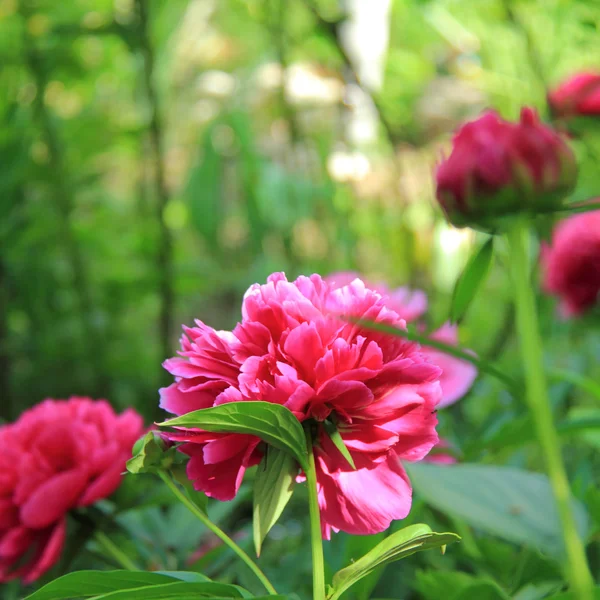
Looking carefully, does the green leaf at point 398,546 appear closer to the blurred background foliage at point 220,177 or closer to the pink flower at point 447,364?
the pink flower at point 447,364

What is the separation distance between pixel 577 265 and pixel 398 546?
51 centimetres

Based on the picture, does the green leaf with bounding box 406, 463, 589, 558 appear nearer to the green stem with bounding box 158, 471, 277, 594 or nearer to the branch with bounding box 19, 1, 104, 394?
the green stem with bounding box 158, 471, 277, 594

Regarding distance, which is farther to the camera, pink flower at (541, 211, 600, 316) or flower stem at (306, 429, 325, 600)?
pink flower at (541, 211, 600, 316)

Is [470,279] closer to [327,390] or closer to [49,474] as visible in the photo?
[327,390]

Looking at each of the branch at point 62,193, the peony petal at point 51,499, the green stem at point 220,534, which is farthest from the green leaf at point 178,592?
the branch at point 62,193

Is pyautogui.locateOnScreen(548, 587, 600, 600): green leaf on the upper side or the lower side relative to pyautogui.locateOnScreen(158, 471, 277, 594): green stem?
lower

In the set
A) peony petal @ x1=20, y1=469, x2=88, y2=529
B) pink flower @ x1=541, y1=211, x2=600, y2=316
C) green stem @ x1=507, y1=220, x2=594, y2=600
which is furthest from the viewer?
pink flower @ x1=541, y1=211, x2=600, y2=316

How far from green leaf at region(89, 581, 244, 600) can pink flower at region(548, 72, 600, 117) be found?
1.40 feet

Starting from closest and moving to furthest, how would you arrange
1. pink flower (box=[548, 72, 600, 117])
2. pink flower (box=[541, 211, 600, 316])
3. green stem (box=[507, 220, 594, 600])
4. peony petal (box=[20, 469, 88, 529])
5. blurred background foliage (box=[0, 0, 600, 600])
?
1. green stem (box=[507, 220, 594, 600])
2. peony petal (box=[20, 469, 88, 529])
3. pink flower (box=[548, 72, 600, 117])
4. pink flower (box=[541, 211, 600, 316])
5. blurred background foliage (box=[0, 0, 600, 600])

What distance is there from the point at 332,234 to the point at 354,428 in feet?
2.48

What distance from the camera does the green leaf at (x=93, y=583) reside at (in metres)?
0.22

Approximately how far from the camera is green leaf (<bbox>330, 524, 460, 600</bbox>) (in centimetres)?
22

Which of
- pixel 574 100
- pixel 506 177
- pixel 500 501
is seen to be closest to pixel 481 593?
pixel 500 501

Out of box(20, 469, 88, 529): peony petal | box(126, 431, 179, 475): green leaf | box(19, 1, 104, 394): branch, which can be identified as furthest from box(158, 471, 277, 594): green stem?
box(19, 1, 104, 394): branch
